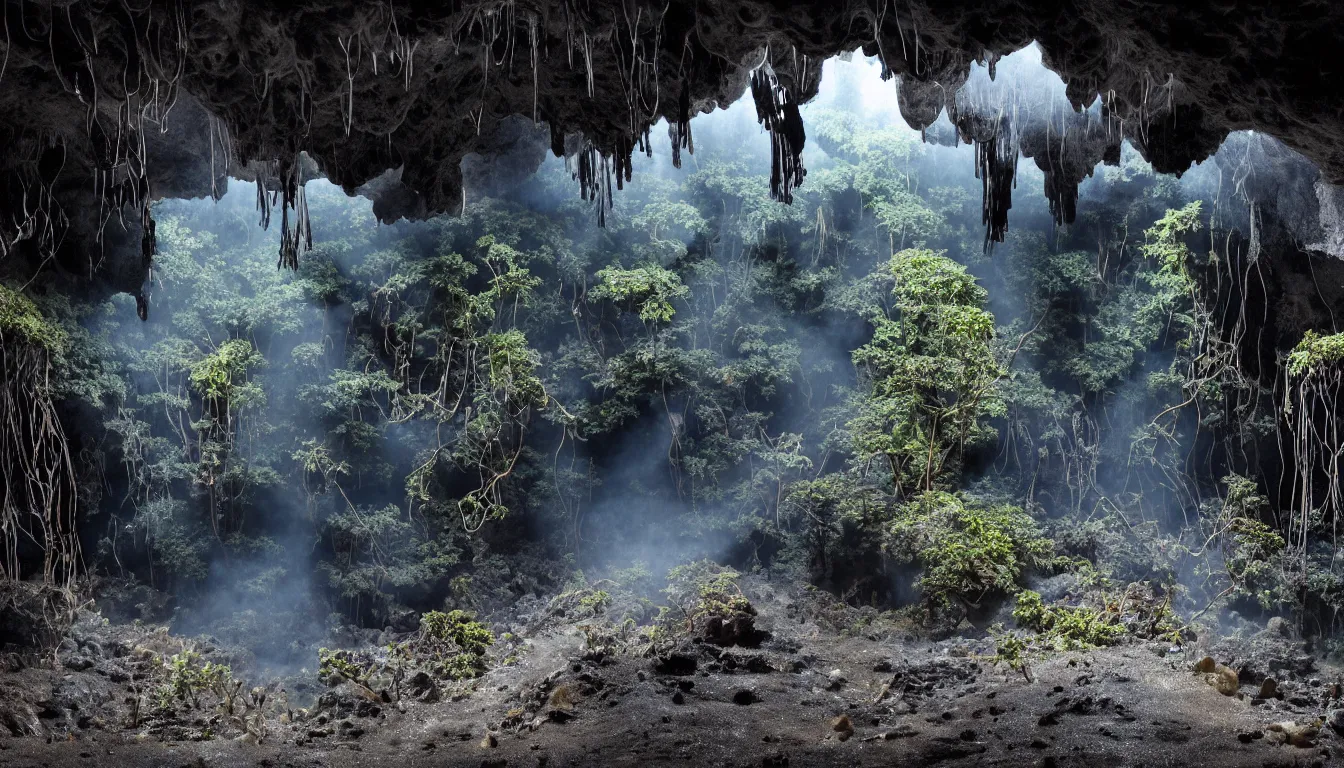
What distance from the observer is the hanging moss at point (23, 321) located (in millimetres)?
9234

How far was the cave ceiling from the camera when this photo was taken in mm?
5863

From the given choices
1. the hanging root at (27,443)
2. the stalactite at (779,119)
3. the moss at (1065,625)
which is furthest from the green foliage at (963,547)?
the hanging root at (27,443)

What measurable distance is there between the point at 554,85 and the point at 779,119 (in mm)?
1827

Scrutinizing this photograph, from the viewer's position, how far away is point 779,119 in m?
8.42

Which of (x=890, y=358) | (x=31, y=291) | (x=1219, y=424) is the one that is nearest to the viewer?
(x=31, y=291)

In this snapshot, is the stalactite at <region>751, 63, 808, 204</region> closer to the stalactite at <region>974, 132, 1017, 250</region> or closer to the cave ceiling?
the cave ceiling

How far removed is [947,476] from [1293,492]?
347 centimetres

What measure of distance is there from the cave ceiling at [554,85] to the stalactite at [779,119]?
2cm

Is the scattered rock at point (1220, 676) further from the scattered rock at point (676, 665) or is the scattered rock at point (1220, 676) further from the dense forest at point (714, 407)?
the scattered rock at point (676, 665)

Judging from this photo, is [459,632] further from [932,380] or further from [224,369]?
[932,380]

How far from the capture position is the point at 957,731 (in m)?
7.20

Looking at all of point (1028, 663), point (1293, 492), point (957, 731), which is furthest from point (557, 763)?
point (1293, 492)

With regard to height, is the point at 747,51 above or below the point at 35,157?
above

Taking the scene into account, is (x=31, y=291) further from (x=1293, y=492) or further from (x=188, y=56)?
(x=1293, y=492)
